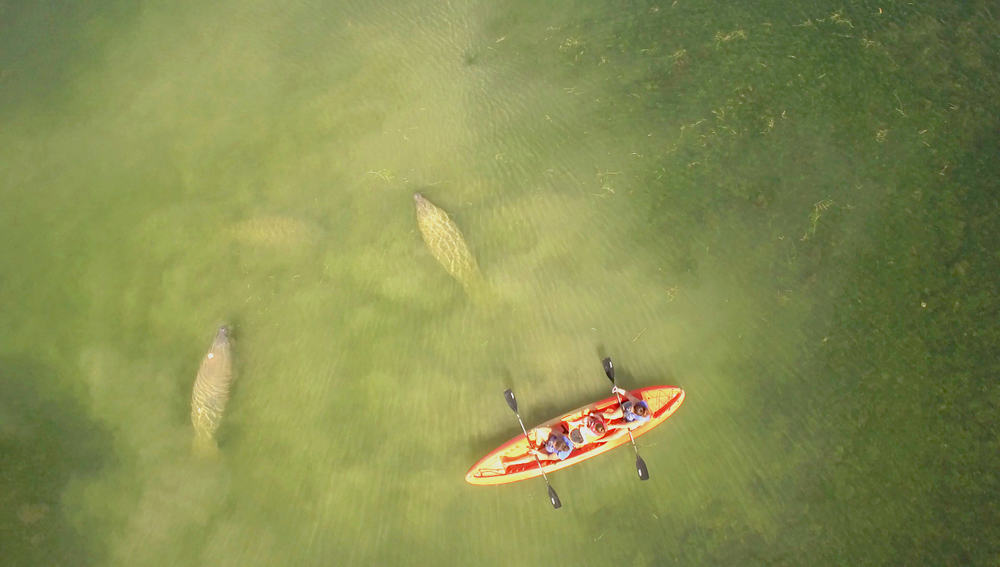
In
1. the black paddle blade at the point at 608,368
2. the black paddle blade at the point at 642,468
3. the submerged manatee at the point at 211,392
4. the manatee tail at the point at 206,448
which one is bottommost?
the black paddle blade at the point at 642,468

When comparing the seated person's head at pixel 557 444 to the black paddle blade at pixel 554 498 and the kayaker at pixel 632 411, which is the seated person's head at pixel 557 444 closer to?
the black paddle blade at pixel 554 498

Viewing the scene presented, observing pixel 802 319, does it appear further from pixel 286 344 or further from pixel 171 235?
pixel 171 235

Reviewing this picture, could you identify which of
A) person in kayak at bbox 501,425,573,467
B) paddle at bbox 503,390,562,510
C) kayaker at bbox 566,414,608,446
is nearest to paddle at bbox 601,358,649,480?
kayaker at bbox 566,414,608,446

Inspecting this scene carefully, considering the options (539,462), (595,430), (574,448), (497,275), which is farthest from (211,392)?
(595,430)

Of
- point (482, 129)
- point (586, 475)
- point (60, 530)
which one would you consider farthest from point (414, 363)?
point (60, 530)

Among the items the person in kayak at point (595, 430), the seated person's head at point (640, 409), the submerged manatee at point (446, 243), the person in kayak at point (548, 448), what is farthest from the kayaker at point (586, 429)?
the submerged manatee at point (446, 243)

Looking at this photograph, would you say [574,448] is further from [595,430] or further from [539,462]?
[539,462]

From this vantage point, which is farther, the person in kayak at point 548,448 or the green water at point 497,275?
the green water at point 497,275
